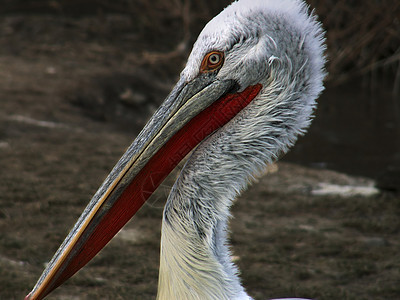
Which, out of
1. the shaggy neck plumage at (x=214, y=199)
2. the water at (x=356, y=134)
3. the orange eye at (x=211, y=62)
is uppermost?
the water at (x=356, y=134)

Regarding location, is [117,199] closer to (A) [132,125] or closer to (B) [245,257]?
(B) [245,257]

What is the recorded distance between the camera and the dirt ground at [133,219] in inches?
133

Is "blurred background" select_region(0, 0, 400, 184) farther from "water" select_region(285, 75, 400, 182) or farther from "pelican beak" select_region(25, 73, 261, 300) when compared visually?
"pelican beak" select_region(25, 73, 261, 300)

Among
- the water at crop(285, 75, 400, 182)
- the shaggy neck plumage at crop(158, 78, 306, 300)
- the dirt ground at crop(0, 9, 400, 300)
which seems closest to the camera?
the shaggy neck plumage at crop(158, 78, 306, 300)

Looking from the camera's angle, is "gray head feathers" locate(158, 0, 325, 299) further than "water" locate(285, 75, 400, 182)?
No

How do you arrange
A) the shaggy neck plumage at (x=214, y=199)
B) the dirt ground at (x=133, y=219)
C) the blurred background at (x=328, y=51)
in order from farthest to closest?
the blurred background at (x=328, y=51) → the dirt ground at (x=133, y=219) → the shaggy neck plumage at (x=214, y=199)

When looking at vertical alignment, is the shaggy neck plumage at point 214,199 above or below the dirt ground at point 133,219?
below

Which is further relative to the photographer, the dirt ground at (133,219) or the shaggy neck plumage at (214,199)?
the dirt ground at (133,219)

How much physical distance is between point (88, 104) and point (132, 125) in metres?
0.59

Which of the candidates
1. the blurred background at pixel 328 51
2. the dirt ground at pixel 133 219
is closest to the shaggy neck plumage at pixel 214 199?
the dirt ground at pixel 133 219

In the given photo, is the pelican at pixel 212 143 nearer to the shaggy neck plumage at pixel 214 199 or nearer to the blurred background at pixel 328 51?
the shaggy neck plumage at pixel 214 199

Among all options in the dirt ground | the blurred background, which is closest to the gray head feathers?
the dirt ground

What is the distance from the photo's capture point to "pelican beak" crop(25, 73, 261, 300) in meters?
1.96

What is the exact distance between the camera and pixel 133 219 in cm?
422
